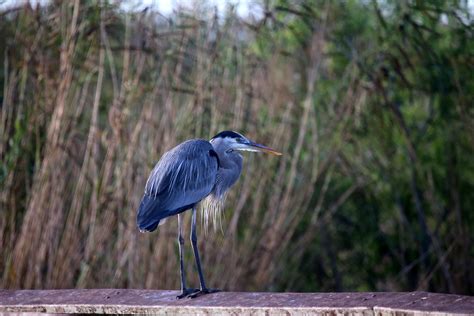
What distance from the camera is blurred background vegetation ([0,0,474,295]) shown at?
481cm

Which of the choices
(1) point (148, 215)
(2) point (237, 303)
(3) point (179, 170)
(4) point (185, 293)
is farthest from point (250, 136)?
(2) point (237, 303)

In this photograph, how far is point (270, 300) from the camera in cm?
289

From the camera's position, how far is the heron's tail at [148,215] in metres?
3.99

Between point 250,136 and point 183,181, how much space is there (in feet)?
3.90

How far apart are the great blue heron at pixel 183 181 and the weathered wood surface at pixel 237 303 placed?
0.71 metres

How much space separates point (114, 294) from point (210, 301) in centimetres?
38

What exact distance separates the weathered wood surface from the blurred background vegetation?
130 cm

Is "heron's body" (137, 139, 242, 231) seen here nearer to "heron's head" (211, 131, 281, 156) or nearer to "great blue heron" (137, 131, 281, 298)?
"great blue heron" (137, 131, 281, 298)

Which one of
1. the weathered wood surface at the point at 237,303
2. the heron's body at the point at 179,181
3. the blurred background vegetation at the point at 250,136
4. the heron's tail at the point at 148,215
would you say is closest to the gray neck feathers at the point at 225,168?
the heron's body at the point at 179,181

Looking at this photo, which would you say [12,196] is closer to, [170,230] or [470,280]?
[170,230]

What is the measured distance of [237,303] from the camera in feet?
9.61

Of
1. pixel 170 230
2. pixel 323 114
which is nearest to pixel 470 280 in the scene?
pixel 323 114

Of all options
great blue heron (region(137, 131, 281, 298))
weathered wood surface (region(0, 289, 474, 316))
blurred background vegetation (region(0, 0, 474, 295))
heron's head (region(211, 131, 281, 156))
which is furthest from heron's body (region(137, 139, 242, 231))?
weathered wood surface (region(0, 289, 474, 316))

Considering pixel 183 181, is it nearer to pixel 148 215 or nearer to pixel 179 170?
pixel 179 170
